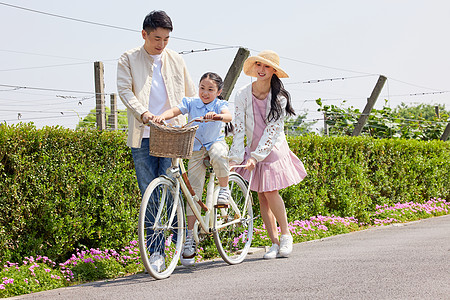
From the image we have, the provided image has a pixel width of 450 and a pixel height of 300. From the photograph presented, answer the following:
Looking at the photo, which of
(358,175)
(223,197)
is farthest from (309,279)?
(358,175)

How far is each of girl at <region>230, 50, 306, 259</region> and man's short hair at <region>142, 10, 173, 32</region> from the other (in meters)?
1.27

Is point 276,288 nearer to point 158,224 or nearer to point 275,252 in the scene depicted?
point 158,224

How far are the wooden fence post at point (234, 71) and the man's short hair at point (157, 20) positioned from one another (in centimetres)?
425

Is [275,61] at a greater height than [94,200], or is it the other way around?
[275,61]

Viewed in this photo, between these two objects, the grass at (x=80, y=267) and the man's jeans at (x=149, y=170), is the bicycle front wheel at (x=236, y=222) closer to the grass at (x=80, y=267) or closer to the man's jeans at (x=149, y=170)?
the grass at (x=80, y=267)

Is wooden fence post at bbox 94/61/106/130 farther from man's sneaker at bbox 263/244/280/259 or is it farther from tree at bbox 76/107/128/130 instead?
man's sneaker at bbox 263/244/280/259

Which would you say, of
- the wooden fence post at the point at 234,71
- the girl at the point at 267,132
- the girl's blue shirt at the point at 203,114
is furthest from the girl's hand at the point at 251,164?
the wooden fence post at the point at 234,71

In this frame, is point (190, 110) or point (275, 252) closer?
point (190, 110)

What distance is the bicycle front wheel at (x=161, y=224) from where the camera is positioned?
5.29m

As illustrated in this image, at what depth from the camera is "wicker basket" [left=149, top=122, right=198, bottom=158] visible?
520cm

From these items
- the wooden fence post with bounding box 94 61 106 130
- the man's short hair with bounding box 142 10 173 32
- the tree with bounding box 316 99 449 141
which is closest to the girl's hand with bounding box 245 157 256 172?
the man's short hair with bounding box 142 10 173 32

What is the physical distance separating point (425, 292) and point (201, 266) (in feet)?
7.72

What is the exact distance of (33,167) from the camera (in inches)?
243

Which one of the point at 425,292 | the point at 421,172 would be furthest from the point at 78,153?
the point at 421,172
